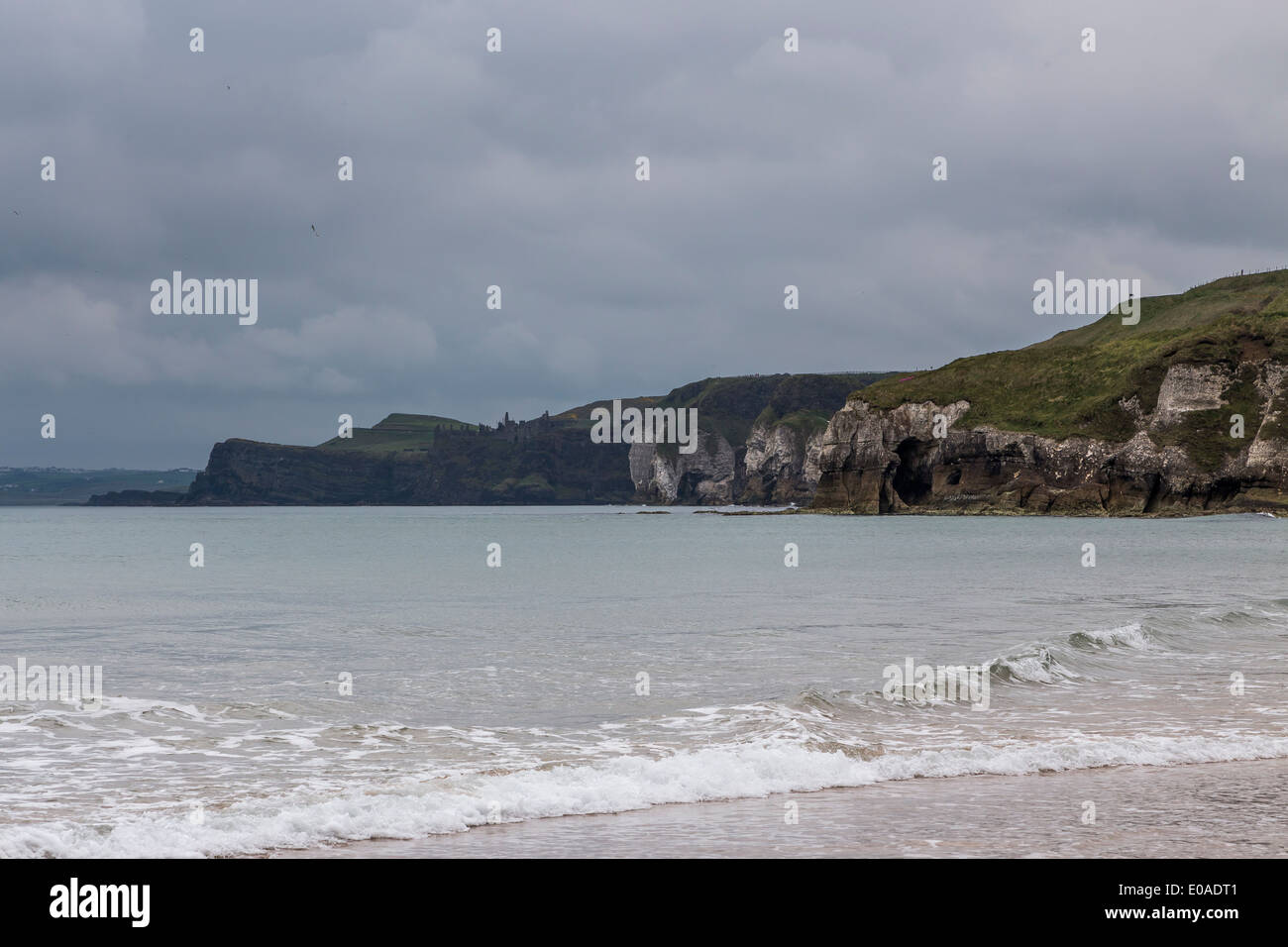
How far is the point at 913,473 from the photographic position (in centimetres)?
17288

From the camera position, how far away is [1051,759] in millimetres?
12969

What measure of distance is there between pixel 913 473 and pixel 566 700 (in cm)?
16111

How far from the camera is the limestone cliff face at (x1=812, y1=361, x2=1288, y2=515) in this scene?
138812 millimetres

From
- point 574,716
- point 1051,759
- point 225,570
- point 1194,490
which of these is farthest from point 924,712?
point 1194,490

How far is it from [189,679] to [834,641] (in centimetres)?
1427

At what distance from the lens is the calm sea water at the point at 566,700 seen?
10891mm

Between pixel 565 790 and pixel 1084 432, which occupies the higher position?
pixel 1084 432

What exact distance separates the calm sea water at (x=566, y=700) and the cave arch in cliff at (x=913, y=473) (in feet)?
413

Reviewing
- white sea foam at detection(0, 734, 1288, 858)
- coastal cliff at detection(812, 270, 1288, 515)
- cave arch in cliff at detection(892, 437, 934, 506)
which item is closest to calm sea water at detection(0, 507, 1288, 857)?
white sea foam at detection(0, 734, 1288, 858)

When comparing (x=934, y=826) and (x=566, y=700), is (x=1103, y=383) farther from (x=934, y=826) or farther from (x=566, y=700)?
(x=934, y=826)

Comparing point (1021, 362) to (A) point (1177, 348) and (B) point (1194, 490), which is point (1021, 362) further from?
(B) point (1194, 490)

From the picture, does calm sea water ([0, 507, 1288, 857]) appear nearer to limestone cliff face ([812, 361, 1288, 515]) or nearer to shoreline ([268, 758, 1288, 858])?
shoreline ([268, 758, 1288, 858])

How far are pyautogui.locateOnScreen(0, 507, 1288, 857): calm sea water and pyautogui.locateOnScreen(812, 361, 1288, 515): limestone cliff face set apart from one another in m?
106

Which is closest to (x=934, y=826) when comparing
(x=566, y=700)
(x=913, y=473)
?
(x=566, y=700)
